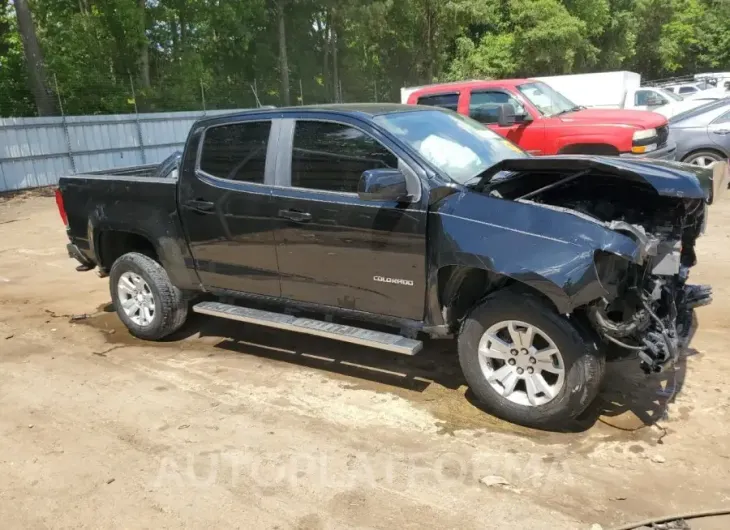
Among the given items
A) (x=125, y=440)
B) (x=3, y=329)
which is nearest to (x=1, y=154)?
(x=3, y=329)

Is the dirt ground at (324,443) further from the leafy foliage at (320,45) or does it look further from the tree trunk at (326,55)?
the tree trunk at (326,55)

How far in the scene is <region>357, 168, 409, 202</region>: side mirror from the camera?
12.7ft

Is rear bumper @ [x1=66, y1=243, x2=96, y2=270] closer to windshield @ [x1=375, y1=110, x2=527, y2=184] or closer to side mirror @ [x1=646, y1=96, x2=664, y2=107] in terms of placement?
windshield @ [x1=375, y1=110, x2=527, y2=184]

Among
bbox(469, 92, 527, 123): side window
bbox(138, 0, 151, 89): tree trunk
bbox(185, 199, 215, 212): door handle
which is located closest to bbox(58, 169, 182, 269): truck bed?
bbox(185, 199, 215, 212): door handle

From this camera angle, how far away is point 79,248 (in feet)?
19.9

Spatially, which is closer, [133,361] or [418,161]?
[418,161]

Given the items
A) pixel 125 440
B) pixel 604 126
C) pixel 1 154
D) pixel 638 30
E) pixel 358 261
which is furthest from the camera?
pixel 638 30

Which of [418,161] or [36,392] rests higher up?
[418,161]

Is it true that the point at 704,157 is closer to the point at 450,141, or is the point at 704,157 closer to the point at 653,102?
the point at 450,141

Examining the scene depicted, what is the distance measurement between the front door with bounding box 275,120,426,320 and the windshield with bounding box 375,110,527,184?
237mm

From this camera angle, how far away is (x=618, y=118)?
9.23 m

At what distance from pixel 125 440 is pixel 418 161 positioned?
251 cm

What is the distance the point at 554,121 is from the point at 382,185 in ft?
21.0

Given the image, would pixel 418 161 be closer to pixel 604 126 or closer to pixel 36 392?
pixel 36 392
